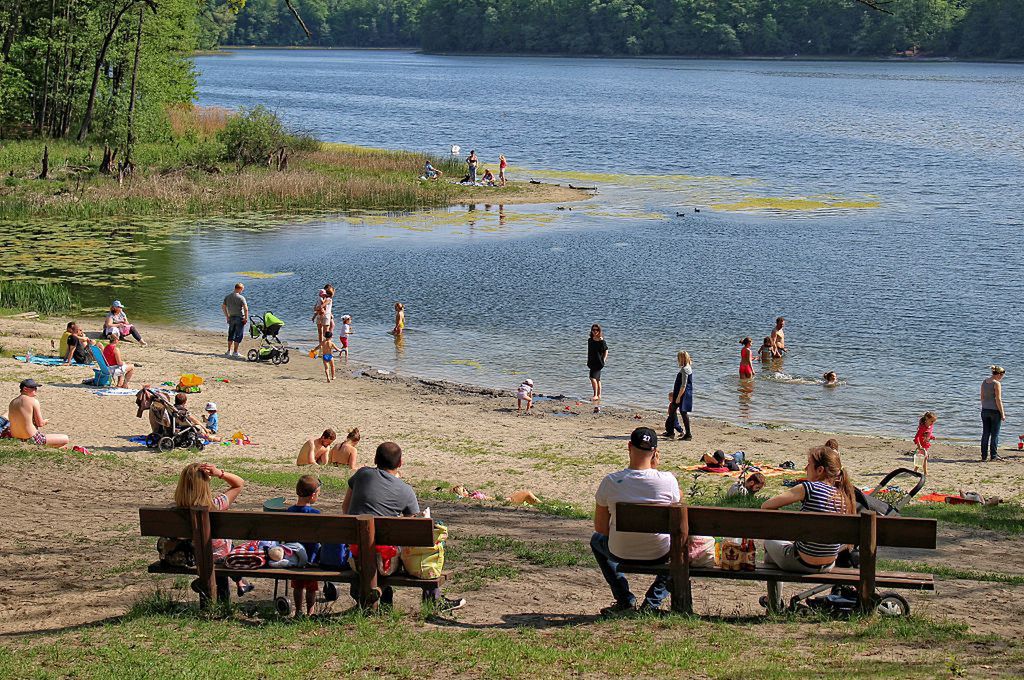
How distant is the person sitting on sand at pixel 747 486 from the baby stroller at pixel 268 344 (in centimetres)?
1305

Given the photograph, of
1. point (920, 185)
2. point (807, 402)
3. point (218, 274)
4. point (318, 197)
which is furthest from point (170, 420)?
point (920, 185)

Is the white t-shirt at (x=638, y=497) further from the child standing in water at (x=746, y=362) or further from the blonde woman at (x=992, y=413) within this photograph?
the child standing in water at (x=746, y=362)

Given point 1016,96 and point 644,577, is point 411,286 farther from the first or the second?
point 1016,96

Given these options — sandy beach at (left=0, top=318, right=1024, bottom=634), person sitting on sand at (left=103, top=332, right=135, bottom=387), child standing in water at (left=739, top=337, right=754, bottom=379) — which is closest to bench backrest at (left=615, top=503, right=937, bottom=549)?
sandy beach at (left=0, top=318, right=1024, bottom=634)

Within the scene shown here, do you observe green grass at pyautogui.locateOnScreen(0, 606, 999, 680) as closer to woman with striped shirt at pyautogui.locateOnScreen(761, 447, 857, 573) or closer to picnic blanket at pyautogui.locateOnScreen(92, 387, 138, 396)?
woman with striped shirt at pyautogui.locateOnScreen(761, 447, 857, 573)

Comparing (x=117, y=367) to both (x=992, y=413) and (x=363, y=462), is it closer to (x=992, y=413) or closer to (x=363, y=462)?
(x=363, y=462)

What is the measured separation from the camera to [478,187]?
2179 inches

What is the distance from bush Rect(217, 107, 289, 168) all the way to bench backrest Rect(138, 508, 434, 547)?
46447mm

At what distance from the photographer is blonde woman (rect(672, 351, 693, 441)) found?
19.8 metres

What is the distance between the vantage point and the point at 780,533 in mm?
8297

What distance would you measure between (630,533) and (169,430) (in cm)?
1026

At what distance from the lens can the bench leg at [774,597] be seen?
8.83 metres

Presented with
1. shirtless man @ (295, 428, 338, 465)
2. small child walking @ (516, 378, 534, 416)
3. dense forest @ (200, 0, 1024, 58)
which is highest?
dense forest @ (200, 0, 1024, 58)

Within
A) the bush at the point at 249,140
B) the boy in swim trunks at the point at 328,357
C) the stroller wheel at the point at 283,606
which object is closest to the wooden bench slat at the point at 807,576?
the stroller wheel at the point at 283,606
